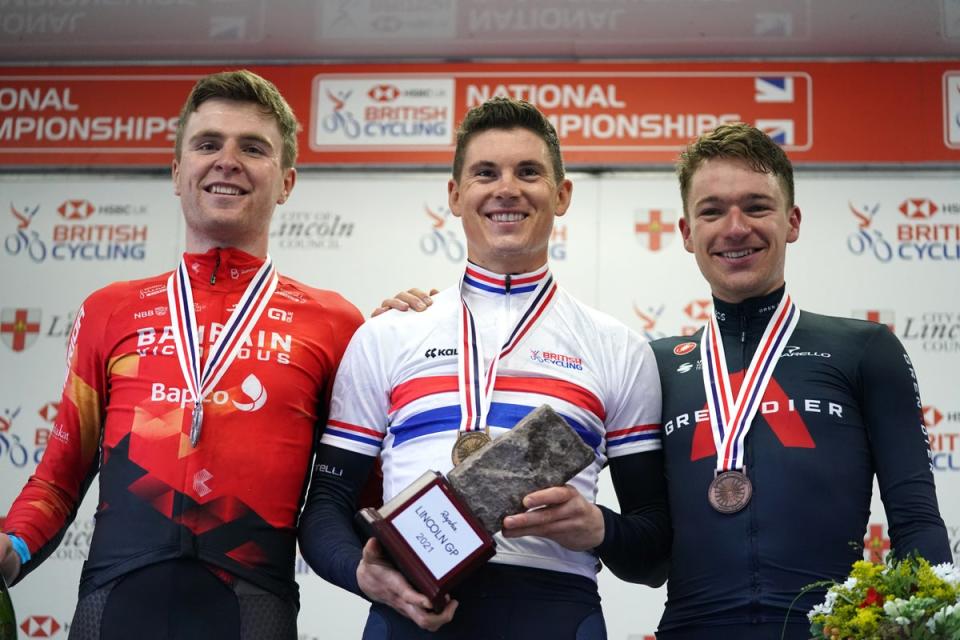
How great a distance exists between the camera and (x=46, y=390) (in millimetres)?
4891

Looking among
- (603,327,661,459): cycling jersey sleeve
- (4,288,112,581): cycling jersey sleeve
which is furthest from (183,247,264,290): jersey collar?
(603,327,661,459): cycling jersey sleeve

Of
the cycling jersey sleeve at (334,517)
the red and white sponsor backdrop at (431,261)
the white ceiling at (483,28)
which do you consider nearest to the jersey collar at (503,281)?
the cycling jersey sleeve at (334,517)

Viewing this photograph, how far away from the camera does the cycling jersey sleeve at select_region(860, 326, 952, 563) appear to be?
2.06 m

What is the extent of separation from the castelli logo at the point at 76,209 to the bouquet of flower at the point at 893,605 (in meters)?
4.06

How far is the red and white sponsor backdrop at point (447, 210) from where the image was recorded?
4.67 meters

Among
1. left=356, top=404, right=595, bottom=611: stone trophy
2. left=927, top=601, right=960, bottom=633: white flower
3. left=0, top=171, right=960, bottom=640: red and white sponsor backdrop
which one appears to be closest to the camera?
left=927, top=601, right=960, bottom=633: white flower

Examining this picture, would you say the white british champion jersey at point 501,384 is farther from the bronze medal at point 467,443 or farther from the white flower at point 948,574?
the white flower at point 948,574

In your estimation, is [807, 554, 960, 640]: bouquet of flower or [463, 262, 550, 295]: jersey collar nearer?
[807, 554, 960, 640]: bouquet of flower

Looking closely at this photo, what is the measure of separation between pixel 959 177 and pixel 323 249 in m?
2.66

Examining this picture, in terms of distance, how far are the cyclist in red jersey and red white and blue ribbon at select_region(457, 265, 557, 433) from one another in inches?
13.0

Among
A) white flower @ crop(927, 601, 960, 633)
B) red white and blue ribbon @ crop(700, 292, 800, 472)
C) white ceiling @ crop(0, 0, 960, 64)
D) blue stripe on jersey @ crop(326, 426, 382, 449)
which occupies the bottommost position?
white flower @ crop(927, 601, 960, 633)

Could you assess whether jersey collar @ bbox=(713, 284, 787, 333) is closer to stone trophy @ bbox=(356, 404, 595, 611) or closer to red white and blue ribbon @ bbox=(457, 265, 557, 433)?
red white and blue ribbon @ bbox=(457, 265, 557, 433)

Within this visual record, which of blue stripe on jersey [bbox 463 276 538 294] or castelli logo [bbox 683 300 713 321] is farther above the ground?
castelli logo [bbox 683 300 713 321]

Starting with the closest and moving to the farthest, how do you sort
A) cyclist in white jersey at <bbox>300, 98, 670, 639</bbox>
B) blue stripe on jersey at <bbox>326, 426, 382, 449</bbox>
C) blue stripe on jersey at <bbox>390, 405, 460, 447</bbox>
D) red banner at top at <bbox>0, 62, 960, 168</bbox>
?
1. cyclist in white jersey at <bbox>300, 98, 670, 639</bbox>
2. blue stripe on jersey at <bbox>390, 405, 460, 447</bbox>
3. blue stripe on jersey at <bbox>326, 426, 382, 449</bbox>
4. red banner at top at <bbox>0, 62, 960, 168</bbox>
